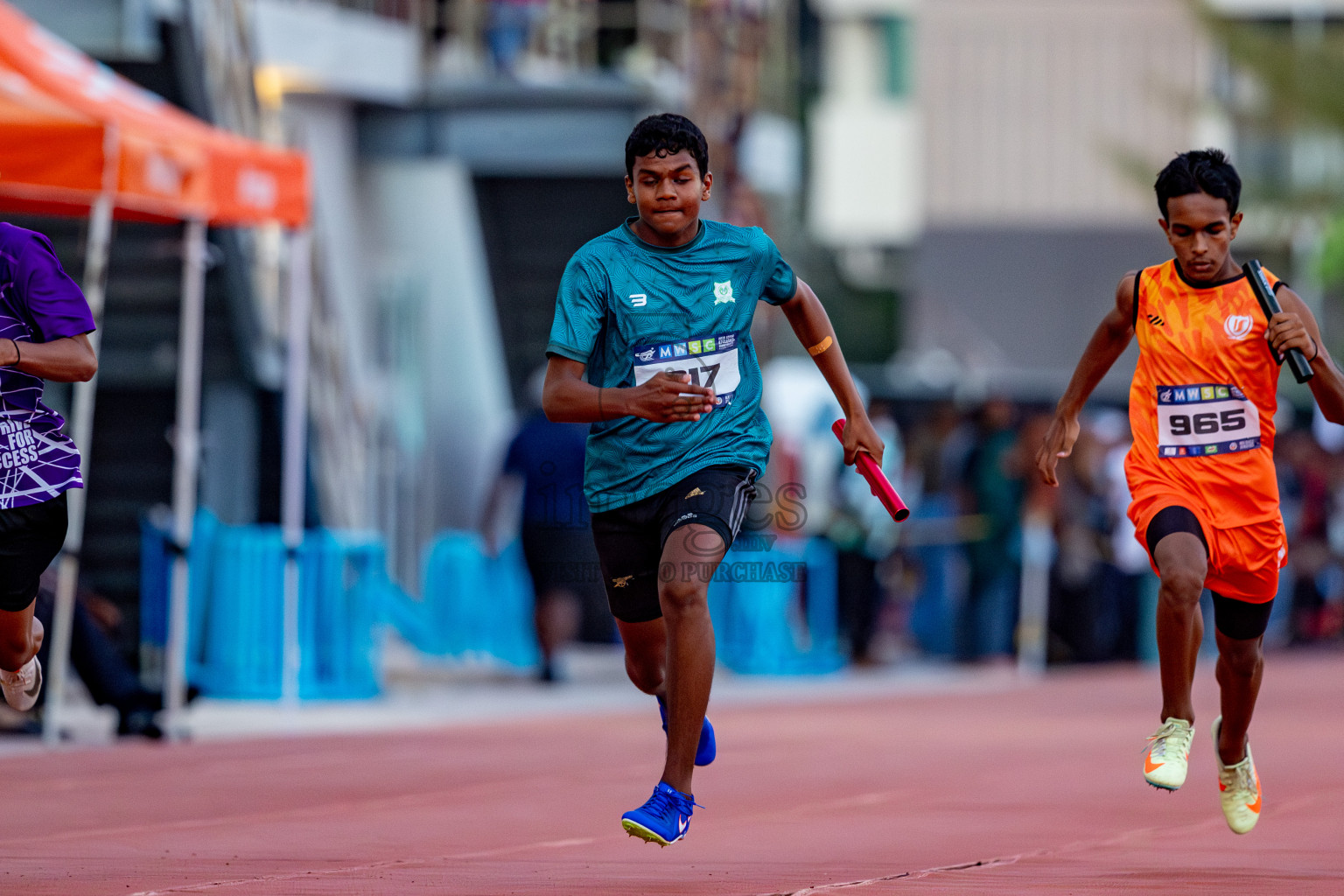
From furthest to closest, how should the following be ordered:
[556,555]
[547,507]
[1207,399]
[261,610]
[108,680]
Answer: [556,555]
[547,507]
[261,610]
[108,680]
[1207,399]

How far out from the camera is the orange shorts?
22.1 feet

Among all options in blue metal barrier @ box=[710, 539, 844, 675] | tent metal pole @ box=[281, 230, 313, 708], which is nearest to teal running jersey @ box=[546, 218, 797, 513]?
tent metal pole @ box=[281, 230, 313, 708]

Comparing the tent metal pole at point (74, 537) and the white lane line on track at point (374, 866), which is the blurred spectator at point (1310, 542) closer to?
the tent metal pole at point (74, 537)

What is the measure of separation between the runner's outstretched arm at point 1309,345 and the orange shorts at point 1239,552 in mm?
394

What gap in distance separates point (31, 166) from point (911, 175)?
30764mm

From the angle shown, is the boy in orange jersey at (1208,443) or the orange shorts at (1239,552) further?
the orange shorts at (1239,552)

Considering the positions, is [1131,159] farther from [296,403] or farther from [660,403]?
[660,403]

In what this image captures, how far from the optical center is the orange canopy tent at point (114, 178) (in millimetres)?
9984

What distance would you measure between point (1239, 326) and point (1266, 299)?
0.42 feet

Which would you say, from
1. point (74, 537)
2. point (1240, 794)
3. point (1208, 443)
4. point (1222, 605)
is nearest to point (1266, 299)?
point (1208, 443)

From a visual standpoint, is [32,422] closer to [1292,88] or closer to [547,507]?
[547,507]

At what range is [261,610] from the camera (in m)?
12.5

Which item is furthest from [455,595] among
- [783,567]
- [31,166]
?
[31,166]

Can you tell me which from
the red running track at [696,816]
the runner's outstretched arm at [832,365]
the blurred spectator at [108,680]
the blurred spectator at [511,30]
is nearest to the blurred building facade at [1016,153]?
the blurred spectator at [511,30]
